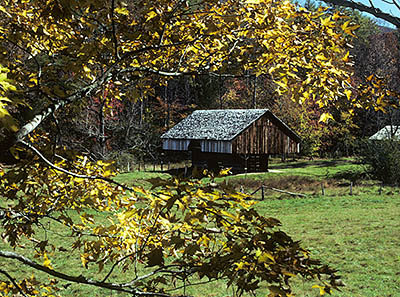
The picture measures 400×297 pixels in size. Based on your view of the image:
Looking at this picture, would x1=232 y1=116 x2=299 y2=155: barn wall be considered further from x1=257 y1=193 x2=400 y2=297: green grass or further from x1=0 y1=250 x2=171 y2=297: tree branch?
x1=0 y1=250 x2=171 y2=297: tree branch

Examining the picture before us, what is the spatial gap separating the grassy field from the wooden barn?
23.8ft

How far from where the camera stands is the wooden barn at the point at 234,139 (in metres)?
32.2

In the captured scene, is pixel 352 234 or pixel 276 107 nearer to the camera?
pixel 352 234

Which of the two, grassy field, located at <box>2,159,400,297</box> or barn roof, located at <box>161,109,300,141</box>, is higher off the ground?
barn roof, located at <box>161,109,300,141</box>

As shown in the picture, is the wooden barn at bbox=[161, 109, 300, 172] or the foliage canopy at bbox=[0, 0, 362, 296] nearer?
the foliage canopy at bbox=[0, 0, 362, 296]

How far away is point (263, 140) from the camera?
33.6 m

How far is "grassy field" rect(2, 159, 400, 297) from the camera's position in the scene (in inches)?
304

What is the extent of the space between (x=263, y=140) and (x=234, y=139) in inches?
126

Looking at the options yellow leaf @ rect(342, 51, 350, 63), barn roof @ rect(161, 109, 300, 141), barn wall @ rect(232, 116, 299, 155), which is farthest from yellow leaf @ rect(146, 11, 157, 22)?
barn wall @ rect(232, 116, 299, 155)

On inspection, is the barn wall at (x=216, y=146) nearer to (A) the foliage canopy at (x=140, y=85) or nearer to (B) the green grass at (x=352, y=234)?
(B) the green grass at (x=352, y=234)

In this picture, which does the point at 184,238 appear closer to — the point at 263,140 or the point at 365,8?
the point at 365,8

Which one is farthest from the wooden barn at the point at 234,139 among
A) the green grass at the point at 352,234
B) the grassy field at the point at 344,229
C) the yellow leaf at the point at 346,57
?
the yellow leaf at the point at 346,57

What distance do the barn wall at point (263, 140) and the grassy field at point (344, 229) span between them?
710 cm

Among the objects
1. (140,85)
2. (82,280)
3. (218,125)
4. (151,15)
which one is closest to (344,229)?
(140,85)
